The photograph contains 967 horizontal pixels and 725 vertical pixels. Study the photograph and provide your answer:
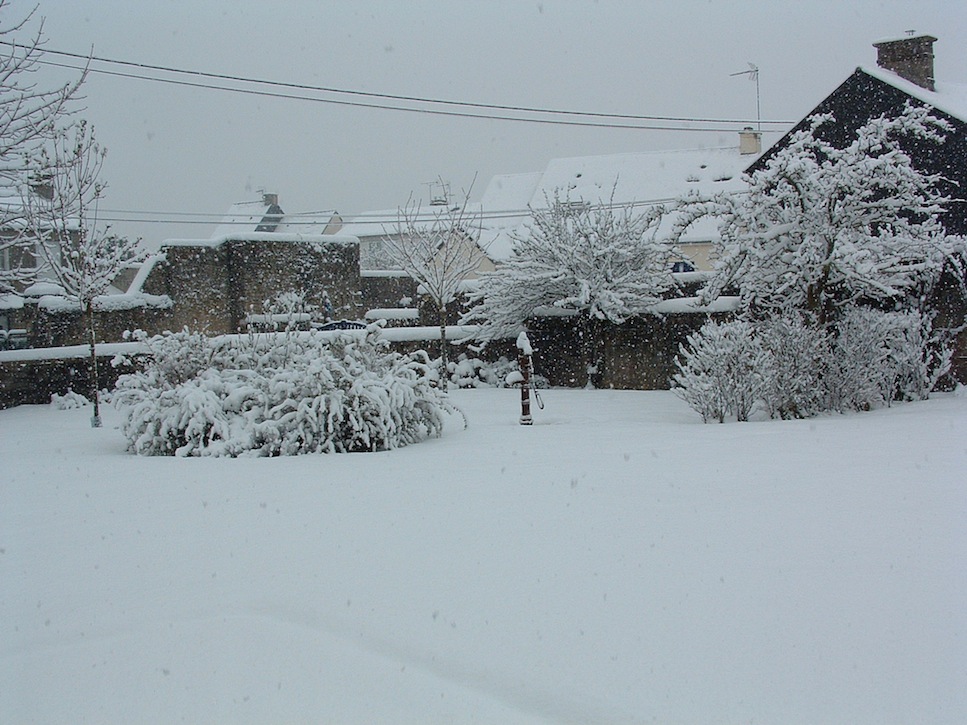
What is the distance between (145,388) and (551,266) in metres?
9.00

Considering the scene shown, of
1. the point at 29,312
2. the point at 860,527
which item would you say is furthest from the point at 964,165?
the point at 29,312

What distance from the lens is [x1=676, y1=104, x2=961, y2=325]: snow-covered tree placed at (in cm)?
1035

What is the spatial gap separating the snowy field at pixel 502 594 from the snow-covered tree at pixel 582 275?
9.57 meters

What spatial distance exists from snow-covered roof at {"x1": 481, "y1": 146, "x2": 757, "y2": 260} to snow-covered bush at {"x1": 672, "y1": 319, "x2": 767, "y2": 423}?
25976mm

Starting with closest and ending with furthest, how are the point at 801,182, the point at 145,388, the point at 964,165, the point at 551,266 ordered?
the point at 145,388
the point at 801,182
the point at 964,165
the point at 551,266

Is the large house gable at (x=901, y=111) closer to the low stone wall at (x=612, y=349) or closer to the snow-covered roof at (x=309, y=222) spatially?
the low stone wall at (x=612, y=349)

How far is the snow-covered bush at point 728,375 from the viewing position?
9.74 metres

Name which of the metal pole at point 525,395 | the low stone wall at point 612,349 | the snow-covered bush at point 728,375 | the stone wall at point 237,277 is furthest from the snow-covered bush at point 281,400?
the stone wall at point 237,277

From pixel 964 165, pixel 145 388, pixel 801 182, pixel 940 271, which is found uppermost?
pixel 964 165

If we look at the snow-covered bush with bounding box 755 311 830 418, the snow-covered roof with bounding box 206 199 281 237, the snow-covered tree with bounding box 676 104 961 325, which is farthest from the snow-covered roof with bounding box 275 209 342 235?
the snow-covered bush with bounding box 755 311 830 418

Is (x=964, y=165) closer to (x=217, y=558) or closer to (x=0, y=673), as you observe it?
(x=217, y=558)

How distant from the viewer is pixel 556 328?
1716 cm

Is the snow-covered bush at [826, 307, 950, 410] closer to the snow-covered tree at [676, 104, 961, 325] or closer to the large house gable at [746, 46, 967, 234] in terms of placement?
the snow-covered tree at [676, 104, 961, 325]

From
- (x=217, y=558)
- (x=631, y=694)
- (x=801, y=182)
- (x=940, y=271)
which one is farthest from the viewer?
(x=940, y=271)
